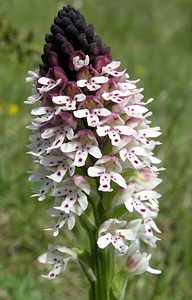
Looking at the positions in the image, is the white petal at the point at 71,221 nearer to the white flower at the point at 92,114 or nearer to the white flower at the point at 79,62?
the white flower at the point at 92,114

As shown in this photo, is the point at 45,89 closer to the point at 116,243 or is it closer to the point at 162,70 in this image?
the point at 116,243

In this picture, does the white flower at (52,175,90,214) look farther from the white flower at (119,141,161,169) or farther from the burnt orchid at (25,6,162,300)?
the white flower at (119,141,161,169)

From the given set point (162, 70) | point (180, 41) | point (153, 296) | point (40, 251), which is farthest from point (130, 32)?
point (153, 296)

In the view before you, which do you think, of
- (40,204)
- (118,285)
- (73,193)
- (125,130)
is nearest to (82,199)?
(73,193)

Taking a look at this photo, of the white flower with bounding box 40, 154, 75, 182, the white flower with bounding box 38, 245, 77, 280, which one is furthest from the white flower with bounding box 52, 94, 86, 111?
the white flower with bounding box 38, 245, 77, 280

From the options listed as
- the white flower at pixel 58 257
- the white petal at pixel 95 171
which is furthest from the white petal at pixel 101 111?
the white flower at pixel 58 257

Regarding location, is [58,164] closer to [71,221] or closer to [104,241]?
[71,221]

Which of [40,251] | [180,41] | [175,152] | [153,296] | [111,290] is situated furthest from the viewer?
[180,41]
